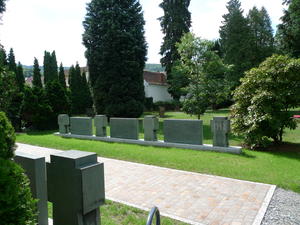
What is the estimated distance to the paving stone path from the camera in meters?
4.39

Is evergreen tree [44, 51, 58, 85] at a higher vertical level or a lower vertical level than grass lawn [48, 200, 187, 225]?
higher

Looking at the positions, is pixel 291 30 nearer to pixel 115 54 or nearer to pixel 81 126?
pixel 115 54

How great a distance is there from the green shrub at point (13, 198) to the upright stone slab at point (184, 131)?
317 inches

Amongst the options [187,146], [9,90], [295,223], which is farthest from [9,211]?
[9,90]

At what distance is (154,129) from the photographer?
11188 mm

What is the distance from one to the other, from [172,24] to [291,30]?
13.6 metres

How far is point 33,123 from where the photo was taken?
17.2 metres

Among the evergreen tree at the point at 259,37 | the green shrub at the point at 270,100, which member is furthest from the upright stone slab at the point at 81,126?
the evergreen tree at the point at 259,37

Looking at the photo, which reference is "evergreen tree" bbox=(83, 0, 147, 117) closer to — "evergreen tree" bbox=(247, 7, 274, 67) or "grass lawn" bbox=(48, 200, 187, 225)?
"grass lawn" bbox=(48, 200, 187, 225)

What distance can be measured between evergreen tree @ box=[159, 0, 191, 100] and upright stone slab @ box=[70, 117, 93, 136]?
61.9ft

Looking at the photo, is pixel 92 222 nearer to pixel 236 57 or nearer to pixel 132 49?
pixel 132 49

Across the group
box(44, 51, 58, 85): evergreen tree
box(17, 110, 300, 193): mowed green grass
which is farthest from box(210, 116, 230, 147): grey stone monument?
box(44, 51, 58, 85): evergreen tree

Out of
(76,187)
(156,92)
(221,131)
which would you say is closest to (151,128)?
(221,131)

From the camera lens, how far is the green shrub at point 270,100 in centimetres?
916
